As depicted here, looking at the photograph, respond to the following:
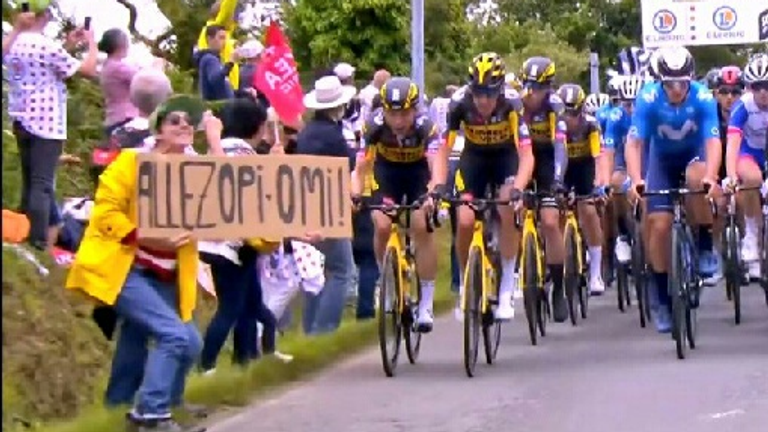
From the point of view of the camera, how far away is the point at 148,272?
969 cm

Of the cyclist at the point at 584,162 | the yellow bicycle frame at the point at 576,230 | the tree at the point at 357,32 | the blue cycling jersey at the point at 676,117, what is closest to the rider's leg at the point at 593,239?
the cyclist at the point at 584,162

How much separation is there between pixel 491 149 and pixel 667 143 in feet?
4.19

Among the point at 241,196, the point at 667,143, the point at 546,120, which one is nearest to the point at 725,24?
the point at 546,120

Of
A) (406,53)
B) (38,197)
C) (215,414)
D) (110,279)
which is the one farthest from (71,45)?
(406,53)

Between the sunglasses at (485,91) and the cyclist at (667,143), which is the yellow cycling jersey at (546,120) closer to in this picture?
the cyclist at (667,143)

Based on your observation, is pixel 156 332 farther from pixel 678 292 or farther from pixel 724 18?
pixel 724 18

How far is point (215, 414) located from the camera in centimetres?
1105

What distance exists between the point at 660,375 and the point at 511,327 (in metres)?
3.93

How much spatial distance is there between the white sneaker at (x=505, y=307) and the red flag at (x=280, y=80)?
291 centimetres

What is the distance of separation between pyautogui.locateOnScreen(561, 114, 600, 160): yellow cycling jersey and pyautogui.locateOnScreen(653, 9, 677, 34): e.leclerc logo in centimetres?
2182

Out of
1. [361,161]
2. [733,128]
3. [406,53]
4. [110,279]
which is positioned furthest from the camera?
[406,53]

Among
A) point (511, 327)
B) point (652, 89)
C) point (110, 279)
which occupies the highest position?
point (652, 89)

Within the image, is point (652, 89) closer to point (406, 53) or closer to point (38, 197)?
point (38, 197)

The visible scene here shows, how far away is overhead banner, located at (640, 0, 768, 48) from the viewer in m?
39.1
